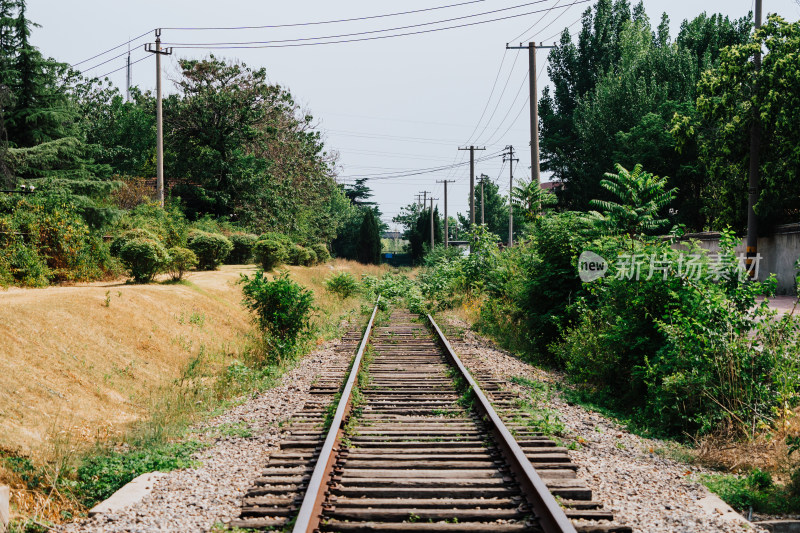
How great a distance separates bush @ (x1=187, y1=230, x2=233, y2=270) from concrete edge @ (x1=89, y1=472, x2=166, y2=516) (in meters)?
18.4

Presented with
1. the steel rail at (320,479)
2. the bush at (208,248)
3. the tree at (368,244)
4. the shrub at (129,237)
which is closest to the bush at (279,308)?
the shrub at (129,237)

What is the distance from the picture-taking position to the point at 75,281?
54.6 feet

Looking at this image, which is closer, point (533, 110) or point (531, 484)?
point (531, 484)

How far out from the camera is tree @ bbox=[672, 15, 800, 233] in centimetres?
2452

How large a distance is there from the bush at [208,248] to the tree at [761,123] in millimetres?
21450

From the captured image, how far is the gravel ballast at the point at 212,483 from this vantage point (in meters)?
4.38

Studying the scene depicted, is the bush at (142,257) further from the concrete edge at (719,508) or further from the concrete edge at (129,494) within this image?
the concrete edge at (719,508)

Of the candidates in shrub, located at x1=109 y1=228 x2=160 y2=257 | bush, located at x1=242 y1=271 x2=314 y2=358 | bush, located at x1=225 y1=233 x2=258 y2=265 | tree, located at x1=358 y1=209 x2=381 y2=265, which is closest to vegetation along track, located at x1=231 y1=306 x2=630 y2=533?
bush, located at x1=242 y1=271 x2=314 y2=358

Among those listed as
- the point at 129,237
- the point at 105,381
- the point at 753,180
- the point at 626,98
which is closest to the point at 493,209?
the point at 626,98

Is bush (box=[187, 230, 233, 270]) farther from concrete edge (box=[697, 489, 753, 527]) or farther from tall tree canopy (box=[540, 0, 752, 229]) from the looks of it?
tall tree canopy (box=[540, 0, 752, 229])

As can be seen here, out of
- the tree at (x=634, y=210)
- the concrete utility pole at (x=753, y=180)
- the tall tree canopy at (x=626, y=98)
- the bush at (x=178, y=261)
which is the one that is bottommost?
the bush at (x=178, y=261)

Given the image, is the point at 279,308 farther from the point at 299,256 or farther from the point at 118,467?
the point at 299,256

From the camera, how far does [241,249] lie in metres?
29.2

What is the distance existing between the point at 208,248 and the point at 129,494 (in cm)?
1914
